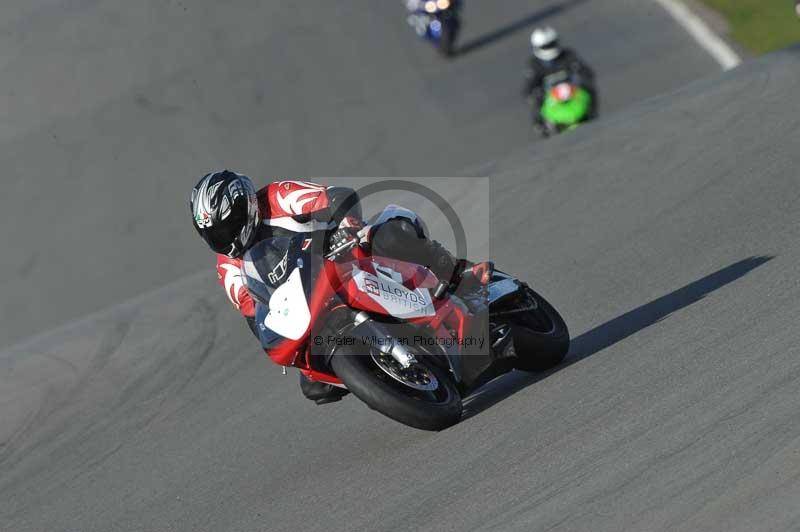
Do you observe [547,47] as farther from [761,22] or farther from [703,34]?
[761,22]

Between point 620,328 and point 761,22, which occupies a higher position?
point 620,328

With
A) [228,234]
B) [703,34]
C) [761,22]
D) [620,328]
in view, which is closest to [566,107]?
[703,34]

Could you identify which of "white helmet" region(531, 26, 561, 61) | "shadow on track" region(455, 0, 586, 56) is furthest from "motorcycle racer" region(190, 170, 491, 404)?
"shadow on track" region(455, 0, 586, 56)

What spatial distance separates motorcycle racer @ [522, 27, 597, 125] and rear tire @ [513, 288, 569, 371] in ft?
29.7

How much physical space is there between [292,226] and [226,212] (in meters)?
0.58

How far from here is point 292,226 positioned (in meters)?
6.31

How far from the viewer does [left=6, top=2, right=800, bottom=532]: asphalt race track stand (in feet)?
16.0

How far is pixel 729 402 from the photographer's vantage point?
17.0ft

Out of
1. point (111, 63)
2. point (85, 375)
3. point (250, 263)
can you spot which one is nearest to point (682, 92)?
point (85, 375)

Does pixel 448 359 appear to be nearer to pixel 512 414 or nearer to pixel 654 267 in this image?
pixel 512 414

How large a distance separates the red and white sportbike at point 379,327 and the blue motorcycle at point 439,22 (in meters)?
13.1

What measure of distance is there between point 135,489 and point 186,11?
1375 cm

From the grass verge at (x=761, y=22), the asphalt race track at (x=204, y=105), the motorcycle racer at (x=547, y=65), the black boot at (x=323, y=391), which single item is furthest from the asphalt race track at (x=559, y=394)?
the grass verge at (x=761, y=22)

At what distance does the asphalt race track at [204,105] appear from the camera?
1437 cm
